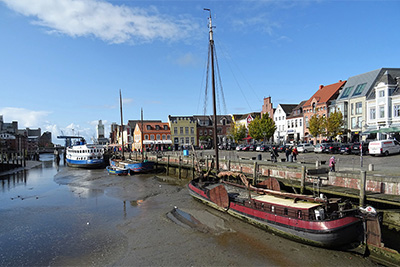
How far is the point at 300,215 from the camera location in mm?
12016

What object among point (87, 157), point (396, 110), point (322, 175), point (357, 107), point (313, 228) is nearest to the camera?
point (313, 228)

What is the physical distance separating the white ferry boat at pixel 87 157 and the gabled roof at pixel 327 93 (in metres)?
45.4

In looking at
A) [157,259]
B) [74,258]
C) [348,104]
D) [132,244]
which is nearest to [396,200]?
[157,259]

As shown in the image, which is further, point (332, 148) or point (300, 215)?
point (332, 148)

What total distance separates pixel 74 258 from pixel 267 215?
350 inches

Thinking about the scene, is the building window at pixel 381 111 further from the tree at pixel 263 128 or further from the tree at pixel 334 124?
the tree at pixel 263 128

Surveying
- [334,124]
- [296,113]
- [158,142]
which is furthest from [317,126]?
[158,142]

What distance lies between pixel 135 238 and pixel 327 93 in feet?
183

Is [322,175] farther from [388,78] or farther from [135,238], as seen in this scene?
[388,78]

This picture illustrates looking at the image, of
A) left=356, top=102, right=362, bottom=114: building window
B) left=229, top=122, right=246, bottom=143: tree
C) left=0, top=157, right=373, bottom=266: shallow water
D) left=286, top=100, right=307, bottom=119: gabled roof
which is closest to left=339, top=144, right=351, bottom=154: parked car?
left=356, top=102, right=362, bottom=114: building window

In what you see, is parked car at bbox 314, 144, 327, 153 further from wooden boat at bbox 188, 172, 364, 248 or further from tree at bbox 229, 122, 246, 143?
tree at bbox 229, 122, 246, 143

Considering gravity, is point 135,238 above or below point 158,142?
below

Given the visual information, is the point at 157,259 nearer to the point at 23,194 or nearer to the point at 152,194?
the point at 152,194

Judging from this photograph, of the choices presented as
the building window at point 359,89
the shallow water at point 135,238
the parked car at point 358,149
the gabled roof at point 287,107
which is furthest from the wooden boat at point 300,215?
the gabled roof at point 287,107
